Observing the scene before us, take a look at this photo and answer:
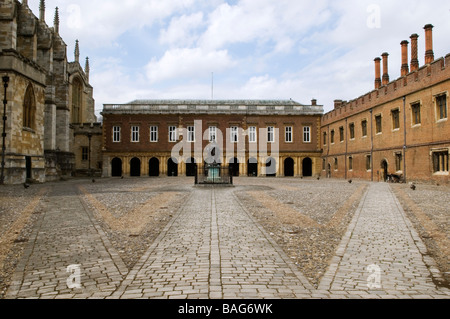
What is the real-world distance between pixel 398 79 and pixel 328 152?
15.8 m

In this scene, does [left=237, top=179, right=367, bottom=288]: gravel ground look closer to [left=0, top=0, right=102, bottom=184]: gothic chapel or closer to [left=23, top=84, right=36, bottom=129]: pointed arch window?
[left=0, top=0, right=102, bottom=184]: gothic chapel

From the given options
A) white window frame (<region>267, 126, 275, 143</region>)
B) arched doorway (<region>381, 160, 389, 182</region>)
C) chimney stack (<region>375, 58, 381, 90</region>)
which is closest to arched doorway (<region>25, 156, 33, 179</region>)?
white window frame (<region>267, 126, 275, 143</region>)

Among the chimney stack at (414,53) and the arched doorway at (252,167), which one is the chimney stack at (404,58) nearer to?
the chimney stack at (414,53)

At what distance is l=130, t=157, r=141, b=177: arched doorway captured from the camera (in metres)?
43.8

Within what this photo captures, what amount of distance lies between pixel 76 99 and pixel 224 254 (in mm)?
44352

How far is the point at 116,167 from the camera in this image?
44.2 metres

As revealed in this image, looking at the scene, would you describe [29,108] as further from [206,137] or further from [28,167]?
[206,137]

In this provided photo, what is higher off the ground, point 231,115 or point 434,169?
point 231,115

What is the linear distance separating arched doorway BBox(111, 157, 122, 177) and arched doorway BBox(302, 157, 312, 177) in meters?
24.6

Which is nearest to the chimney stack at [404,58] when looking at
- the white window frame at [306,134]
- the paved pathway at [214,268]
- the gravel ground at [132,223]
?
the white window frame at [306,134]
